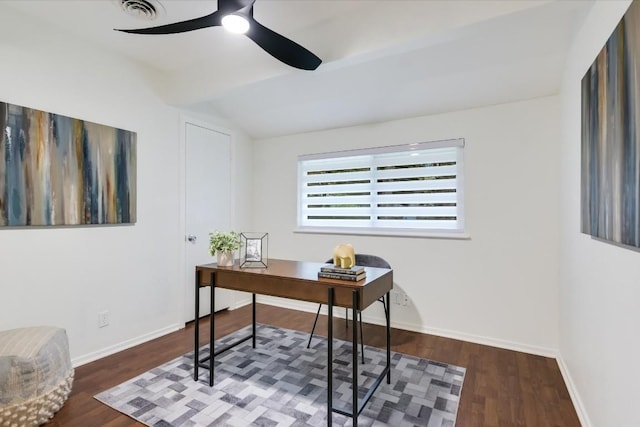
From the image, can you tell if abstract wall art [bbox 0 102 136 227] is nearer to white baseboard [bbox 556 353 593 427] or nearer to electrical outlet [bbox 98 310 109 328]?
electrical outlet [bbox 98 310 109 328]

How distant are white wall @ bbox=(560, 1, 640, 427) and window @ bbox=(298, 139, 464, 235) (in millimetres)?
932

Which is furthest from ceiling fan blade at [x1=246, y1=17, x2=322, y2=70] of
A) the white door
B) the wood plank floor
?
the wood plank floor

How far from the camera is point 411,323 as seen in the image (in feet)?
10.7

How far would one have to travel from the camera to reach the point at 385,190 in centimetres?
350

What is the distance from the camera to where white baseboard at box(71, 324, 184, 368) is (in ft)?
8.29

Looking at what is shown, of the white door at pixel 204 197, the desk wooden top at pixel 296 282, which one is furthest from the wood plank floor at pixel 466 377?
the desk wooden top at pixel 296 282

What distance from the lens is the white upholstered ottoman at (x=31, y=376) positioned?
167 centimetres

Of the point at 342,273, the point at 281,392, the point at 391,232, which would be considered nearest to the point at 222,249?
the point at 342,273

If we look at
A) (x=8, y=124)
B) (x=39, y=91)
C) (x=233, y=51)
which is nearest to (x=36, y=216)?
(x=8, y=124)

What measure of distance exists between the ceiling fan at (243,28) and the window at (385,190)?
1.69 m

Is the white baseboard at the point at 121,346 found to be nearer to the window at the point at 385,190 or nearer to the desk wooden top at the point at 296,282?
the desk wooden top at the point at 296,282

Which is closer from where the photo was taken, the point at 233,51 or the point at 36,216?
the point at 36,216

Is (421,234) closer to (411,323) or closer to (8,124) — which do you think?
(411,323)

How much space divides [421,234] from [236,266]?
6.12 ft
